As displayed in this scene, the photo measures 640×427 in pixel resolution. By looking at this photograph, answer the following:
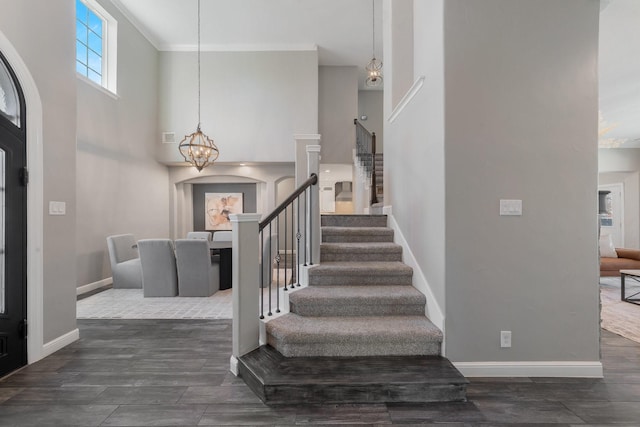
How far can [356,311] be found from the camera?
2869 millimetres

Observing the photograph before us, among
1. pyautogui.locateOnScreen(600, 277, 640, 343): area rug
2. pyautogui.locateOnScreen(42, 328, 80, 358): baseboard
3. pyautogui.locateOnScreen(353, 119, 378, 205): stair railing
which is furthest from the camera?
pyautogui.locateOnScreen(353, 119, 378, 205): stair railing

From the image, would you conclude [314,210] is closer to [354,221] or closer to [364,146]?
[354,221]

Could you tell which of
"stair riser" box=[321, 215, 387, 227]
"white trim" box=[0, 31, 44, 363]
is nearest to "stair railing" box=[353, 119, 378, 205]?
"stair riser" box=[321, 215, 387, 227]

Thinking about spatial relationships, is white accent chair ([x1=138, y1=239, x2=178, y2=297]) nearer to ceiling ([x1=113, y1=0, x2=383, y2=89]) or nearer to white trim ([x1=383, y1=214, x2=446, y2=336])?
white trim ([x1=383, y1=214, x2=446, y2=336])

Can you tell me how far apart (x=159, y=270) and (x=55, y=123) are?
2543 millimetres

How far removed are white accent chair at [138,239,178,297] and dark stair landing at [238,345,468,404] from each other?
300 centimetres

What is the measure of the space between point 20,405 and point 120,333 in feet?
4.20

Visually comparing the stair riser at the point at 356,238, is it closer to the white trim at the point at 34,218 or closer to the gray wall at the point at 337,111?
the white trim at the point at 34,218

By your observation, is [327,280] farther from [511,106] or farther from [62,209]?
[62,209]

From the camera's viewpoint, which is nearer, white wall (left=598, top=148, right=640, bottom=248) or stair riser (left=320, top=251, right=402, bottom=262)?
stair riser (left=320, top=251, right=402, bottom=262)

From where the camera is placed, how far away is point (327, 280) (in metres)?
3.22

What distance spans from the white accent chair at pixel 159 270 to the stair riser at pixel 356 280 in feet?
8.95

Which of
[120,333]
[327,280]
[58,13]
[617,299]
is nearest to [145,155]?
[58,13]

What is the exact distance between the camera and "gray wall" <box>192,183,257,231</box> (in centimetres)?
869
